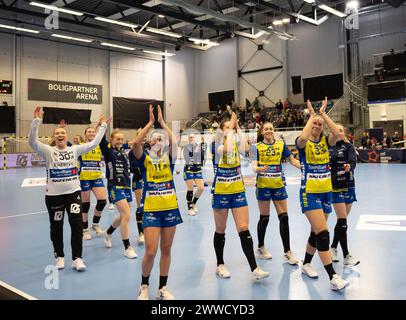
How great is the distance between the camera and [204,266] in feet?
15.4

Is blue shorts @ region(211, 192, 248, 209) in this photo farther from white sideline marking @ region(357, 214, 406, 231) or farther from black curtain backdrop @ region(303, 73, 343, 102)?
black curtain backdrop @ region(303, 73, 343, 102)

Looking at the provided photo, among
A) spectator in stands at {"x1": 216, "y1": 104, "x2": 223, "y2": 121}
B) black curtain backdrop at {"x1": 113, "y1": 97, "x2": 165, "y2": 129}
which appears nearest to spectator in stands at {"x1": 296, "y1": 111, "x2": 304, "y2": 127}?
spectator in stands at {"x1": 216, "y1": 104, "x2": 223, "y2": 121}

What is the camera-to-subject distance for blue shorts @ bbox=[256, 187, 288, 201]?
4.82 meters

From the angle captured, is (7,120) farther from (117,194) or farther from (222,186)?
(222,186)

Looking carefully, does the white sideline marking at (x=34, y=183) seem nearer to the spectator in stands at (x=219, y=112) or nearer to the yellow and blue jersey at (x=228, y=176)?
the yellow and blue jersey at (x=228, y=176)

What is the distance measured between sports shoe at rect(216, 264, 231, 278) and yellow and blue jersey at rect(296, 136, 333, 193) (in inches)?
50.4

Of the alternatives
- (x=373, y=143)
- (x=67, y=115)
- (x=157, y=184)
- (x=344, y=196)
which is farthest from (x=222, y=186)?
(x=67, y=115)

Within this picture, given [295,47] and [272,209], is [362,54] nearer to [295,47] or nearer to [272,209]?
[295,47]

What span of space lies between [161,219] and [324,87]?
24.7m

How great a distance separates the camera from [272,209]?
28.1ft

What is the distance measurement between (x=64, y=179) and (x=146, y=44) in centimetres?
2692

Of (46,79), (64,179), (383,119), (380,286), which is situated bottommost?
(380,286)

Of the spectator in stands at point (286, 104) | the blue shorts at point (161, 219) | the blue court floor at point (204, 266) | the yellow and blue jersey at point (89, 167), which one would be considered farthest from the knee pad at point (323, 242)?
the spectator in stands at point (286, 104)

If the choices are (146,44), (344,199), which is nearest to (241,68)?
(146,44)
